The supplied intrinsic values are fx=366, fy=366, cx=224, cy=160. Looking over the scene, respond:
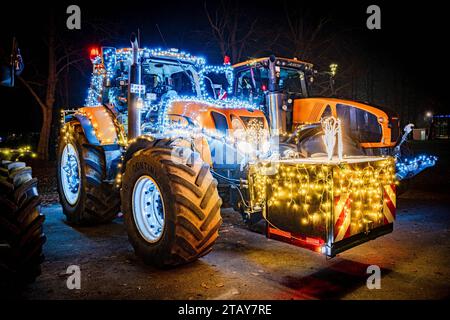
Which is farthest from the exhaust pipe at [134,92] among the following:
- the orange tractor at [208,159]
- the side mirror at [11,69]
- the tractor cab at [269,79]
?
the tractor cab at [269,79]

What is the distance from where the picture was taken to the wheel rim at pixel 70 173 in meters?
7.50

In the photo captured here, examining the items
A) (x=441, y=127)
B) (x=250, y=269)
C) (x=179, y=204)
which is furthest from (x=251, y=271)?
(x=441, y=127)

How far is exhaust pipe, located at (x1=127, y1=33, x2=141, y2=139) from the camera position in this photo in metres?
5.48

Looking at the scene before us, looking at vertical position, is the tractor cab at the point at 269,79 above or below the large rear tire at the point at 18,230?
above

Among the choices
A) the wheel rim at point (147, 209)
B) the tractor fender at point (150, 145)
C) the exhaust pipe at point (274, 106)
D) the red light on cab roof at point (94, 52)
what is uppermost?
the red light on cab roof at point (94, 52)

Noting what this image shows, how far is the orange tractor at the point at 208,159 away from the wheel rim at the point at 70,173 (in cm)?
3

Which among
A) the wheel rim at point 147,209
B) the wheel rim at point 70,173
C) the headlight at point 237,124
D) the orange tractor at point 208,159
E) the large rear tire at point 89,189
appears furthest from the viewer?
the wheel rim at point 70,173

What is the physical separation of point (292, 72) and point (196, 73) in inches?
104

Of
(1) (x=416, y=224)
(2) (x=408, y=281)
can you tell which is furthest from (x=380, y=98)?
(2) (x=408, y=281)

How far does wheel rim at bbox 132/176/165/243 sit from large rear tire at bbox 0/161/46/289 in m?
1.32

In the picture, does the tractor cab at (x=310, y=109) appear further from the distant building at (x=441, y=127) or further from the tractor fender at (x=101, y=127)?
the distant building at (x=441, y=127)
